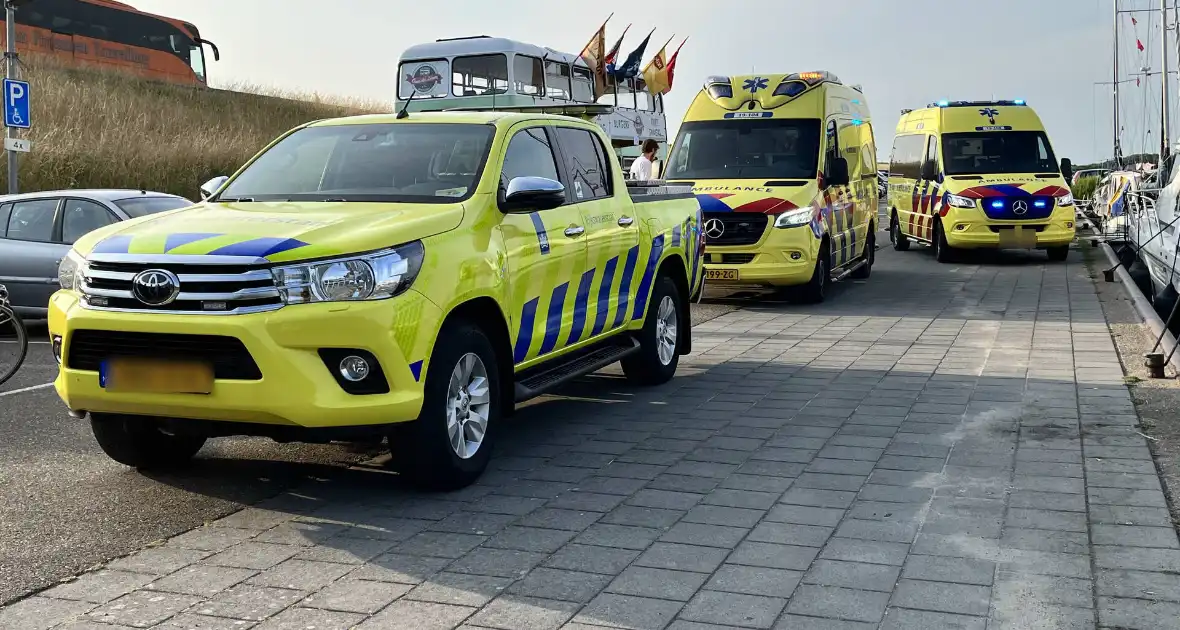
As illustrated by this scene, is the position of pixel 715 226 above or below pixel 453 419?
above

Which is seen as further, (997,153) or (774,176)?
(997,153)

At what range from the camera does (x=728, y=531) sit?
200 inches

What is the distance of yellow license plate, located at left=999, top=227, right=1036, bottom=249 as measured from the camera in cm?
1964

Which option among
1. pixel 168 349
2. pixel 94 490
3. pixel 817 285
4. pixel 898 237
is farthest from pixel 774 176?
pixel 898 237

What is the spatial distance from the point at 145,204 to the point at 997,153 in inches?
559

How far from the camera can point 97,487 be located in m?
5.86

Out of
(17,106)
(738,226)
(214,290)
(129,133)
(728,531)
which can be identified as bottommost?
(728,531)

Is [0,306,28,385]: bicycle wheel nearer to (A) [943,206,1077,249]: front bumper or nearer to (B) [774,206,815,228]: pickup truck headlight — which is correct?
(B) [774,206,815,228]: pickup truck headlight

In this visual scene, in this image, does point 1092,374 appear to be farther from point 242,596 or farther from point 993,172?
point 993,172

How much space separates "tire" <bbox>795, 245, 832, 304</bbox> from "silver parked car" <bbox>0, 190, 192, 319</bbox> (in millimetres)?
7426

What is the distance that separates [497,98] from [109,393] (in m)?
18.6

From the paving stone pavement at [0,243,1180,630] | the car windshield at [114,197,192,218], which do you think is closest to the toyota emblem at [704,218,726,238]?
the paving stone pavement at [0,243,1180,630]

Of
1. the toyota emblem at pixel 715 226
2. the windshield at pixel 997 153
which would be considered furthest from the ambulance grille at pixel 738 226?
the windshield at pixel 997 153

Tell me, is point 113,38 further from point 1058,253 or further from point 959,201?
point 1058,253
